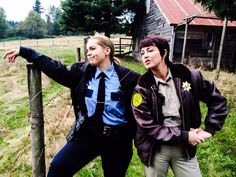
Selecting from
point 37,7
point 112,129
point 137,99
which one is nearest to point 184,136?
point 137,99

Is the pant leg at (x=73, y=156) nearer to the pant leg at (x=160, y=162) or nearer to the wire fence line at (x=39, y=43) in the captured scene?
the pant leg at (x=160, y=162)

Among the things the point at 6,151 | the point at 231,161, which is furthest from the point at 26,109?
the point at 231,161

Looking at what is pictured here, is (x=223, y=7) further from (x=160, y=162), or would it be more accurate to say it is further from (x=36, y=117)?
(x=36, y=117)

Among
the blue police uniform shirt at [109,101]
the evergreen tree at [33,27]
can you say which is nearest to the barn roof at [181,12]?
the blue police uniform shirt at [109,101]

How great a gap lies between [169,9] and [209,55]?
3.96m

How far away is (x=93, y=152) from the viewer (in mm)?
2922

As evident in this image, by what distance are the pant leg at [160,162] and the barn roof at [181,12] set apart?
15.6 m

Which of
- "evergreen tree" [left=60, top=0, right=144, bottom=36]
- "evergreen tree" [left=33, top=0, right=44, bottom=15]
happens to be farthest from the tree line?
"evergreen tree" [left=33, top=0, right=44, bottom=15]

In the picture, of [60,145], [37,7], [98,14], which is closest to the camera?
[60,145]

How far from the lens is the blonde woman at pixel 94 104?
279 cm

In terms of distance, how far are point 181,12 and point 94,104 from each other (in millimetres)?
18132

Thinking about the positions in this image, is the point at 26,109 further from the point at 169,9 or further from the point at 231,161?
the point at 169,9

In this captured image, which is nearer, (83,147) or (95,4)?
Answer: (83,147)

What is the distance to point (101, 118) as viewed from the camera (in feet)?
9.30
